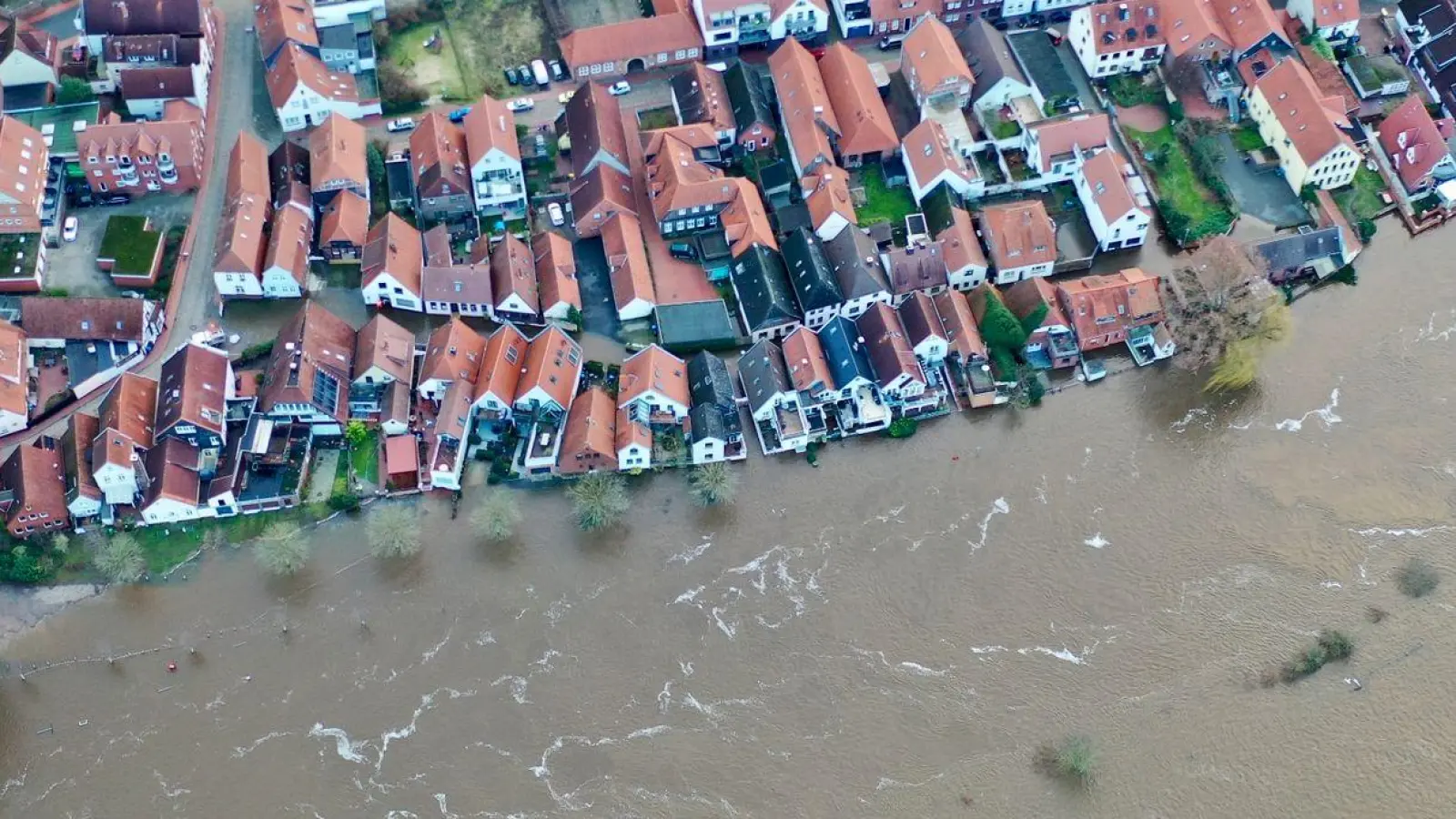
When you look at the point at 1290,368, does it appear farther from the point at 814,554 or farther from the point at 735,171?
the point at 735,171

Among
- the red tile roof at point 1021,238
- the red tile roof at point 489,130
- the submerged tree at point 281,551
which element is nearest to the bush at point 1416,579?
the red tile roof at point 1021,238

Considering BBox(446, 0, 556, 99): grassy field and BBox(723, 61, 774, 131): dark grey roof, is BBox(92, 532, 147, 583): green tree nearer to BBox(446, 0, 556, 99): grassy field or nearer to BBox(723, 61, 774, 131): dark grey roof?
BBox(446, 0, 556, 99): grassy field

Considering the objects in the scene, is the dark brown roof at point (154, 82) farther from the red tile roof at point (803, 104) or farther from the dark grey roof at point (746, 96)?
the red tile roof at point (803, 104)

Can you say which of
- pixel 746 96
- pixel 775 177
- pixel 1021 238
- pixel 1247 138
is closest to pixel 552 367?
pixel 775 177

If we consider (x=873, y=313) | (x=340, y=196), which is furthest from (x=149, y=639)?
(x=873, y=313)

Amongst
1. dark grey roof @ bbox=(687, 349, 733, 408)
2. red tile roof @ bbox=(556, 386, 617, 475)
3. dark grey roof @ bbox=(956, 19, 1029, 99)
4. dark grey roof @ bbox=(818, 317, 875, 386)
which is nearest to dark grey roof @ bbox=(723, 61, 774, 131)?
dark grey roof @ bbox=(956, 19, 1029, 99)

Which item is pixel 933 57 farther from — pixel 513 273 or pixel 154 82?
pixel 154 82
